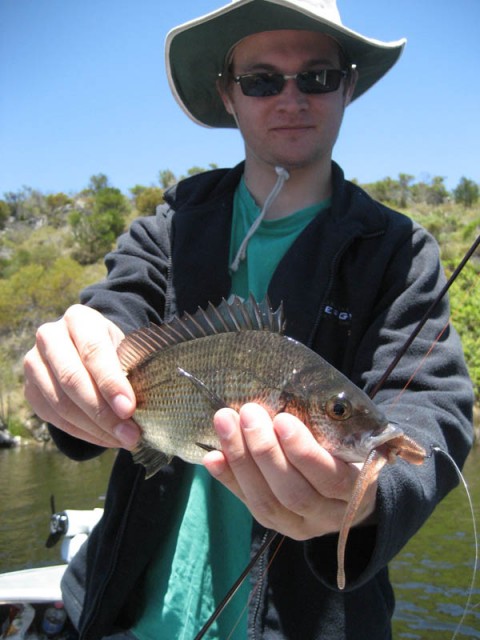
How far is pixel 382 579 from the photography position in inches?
97.2

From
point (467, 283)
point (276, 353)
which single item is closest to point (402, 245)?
point (276, 353)

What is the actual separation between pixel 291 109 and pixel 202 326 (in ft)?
3.41

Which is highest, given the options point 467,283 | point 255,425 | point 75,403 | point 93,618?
point 255,425

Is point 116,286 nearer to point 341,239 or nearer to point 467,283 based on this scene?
point 341,239

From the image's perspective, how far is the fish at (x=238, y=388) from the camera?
72.2 inches

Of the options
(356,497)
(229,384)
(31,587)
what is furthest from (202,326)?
(31,587)

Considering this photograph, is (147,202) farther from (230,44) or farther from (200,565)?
(200,565)

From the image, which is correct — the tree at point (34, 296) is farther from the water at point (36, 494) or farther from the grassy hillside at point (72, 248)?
the water at point (36, 494)

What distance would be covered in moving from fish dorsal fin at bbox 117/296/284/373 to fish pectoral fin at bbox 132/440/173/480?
0.28m

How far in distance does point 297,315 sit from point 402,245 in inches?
19.6

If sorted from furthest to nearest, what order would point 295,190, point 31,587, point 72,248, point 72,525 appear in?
point 72,248
point 72,525
point 31,587
point 295,190

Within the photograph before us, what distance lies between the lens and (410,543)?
14.1 m

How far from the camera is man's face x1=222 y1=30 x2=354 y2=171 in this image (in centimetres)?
272

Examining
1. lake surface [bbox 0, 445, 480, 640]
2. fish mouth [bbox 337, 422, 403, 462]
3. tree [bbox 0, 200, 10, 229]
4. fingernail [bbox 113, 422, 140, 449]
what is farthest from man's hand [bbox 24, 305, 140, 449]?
tree [bbox 0, 200, 10, 229]
